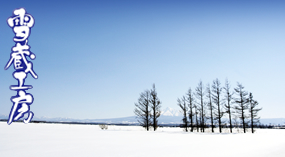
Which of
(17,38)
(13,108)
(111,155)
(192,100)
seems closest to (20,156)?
(111,155)

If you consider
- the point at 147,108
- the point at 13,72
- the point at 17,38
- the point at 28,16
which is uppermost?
the point at 28,16

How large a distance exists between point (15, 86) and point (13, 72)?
873 millimetres

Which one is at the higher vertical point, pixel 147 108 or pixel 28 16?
pixel 28 16

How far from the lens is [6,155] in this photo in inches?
307

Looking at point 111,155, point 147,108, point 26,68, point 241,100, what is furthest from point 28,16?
point 241,100

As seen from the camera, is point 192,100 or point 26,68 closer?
point 26,68

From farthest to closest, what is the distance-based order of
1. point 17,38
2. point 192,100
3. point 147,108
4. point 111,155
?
point 192,100, point 147,108, point 17,38, point 111,155

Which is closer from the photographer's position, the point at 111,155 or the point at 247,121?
the point at 111,155

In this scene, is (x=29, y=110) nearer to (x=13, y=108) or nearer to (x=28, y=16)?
(x=13, y=108)

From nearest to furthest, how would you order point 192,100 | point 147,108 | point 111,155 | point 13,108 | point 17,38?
point 111,155
point 13,108
point 17,38
point 147,108
point 192,100

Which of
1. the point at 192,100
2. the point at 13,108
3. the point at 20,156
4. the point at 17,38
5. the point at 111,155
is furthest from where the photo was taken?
the point at 192,100

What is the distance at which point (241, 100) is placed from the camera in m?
34.4

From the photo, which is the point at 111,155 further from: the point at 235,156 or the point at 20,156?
the point at 235,156

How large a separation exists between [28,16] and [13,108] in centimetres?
603
